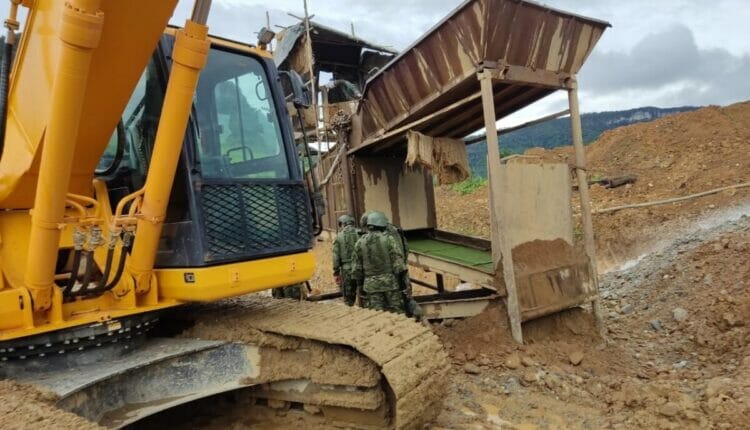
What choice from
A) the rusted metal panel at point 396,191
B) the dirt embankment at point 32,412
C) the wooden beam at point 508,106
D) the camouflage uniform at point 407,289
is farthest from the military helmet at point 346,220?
the dirt embankment at point 32,412

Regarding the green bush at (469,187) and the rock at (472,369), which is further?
the green bush at (469,187)

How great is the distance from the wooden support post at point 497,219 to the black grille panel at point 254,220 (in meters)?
2.33

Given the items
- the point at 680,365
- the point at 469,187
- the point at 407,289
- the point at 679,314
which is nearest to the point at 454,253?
the point at 407,289

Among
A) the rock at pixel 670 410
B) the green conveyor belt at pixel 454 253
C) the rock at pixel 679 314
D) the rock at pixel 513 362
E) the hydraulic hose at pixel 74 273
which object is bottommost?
the rock at pixel 670 410

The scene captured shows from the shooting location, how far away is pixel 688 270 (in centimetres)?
702

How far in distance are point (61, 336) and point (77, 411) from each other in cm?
44

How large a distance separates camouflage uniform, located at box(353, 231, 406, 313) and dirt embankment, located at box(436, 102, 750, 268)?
4.71m

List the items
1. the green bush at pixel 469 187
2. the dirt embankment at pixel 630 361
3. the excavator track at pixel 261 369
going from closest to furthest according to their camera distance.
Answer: the excavator track at pixel 261 369 → the dirt embankment at pixel 630 361 → the green bush at pixel 469 187

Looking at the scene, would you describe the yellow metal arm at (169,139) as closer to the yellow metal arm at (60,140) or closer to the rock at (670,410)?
the yellow metal arm at (60,140)

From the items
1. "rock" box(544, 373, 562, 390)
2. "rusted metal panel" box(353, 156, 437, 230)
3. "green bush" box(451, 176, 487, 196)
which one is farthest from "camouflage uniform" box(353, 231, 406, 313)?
"green bush" box(451, 176, 487, 196)

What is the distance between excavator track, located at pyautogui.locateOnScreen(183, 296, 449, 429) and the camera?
299 centimetres

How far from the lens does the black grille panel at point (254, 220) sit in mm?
3139

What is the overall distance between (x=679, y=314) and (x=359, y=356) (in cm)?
431

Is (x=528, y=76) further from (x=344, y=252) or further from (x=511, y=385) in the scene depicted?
(x=511, y=385)
